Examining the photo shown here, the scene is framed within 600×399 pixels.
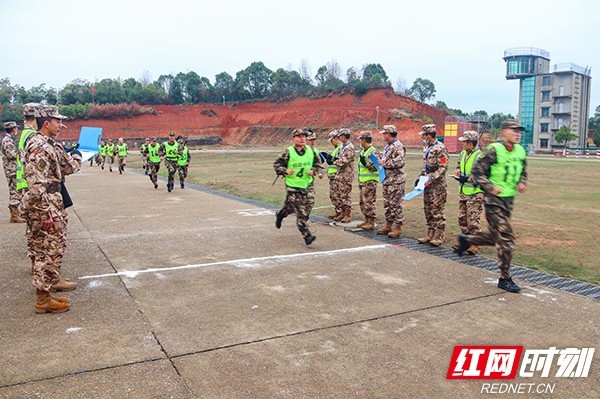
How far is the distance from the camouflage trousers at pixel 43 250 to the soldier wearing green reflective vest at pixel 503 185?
492 centimetres

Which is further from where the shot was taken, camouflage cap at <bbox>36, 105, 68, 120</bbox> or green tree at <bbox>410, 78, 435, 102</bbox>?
green tree at <bbox>410, 78, 435, 102</bbox>

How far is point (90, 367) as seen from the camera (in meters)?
3.85

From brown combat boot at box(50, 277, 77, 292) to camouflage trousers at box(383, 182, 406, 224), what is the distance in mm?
5396

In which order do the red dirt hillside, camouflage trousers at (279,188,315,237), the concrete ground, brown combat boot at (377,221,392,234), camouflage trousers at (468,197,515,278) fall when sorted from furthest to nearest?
the red dirt hillside, brown combat boot at (377,221,392,234), camouflage trousers at (279,188,315,237), camouflage trousers at (468,197,515,278), the concrete ground

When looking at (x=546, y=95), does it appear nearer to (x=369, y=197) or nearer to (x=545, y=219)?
(x=545, y=219)

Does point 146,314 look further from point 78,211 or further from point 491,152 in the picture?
point 78,211

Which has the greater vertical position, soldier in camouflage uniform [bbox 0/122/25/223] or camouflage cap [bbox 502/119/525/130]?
camouflage cap [bbox 502/119/525/130]

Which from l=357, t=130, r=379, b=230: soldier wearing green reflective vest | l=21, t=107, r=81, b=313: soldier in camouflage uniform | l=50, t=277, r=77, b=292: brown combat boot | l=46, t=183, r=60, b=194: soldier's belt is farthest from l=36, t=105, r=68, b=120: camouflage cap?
l=357, t=130, r=379, b=230: soldier wearing green reflective vest

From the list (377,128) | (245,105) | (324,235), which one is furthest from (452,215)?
(245,105)

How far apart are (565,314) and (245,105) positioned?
290 feet

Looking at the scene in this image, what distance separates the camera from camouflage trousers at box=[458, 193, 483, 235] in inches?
311

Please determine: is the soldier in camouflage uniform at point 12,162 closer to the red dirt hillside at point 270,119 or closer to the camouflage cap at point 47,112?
the camouflage cap at point 47,112

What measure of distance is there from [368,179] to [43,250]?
602 cm

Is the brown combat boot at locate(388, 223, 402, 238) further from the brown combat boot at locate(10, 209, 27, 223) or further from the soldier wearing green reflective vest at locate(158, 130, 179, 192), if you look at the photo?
the soldier wearing green reflective vest at locate(158, 130, 179, 192)
